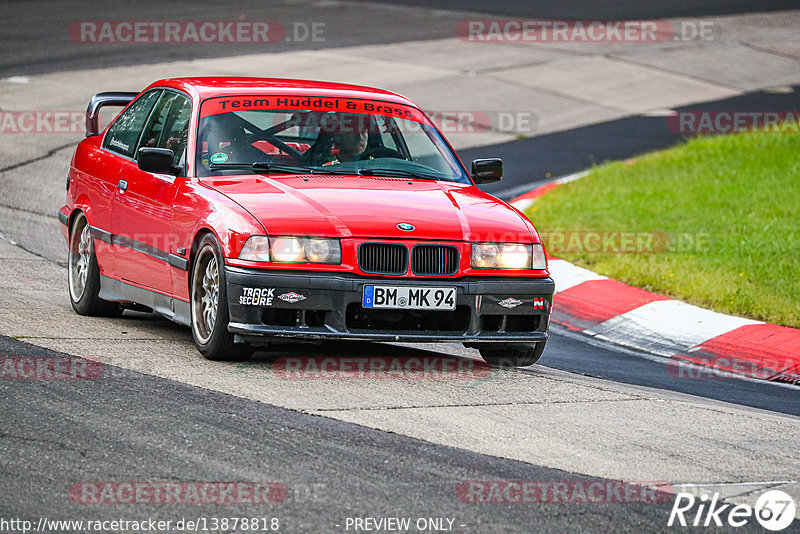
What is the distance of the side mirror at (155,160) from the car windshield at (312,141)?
0.18 meters

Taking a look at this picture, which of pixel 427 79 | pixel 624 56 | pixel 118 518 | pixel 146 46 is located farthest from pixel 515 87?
pixel 118 518

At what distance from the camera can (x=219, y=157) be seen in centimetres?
783

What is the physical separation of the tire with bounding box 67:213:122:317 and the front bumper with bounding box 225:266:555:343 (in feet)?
6.95

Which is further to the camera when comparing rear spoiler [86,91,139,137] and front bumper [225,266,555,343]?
rear spoiler [86,91,139,137]

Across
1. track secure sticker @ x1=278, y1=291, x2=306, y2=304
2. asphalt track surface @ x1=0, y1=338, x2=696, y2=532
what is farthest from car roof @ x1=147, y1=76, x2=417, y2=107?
asphalt track surface @ x1=0, y1=338, x2=696, y2=532

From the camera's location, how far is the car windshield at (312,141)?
7871 mm

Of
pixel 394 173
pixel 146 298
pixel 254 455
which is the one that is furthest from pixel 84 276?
pixel 254 455

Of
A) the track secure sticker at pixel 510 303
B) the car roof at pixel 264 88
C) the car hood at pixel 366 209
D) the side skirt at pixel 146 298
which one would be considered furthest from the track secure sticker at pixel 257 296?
the car roof at pixel 264 88

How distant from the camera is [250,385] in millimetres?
6578

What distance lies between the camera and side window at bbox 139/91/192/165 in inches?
320

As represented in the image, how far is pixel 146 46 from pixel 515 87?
284 inches

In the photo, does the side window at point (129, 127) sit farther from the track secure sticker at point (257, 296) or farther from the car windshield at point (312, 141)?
the track secure sticker at point (257, 296)

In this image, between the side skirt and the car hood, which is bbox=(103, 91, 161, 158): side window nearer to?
the side skirt

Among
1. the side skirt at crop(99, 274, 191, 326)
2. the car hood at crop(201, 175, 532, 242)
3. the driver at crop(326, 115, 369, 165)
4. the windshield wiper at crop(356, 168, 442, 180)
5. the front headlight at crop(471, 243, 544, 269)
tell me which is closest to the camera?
the car hood at crop(201, 175, 532, 242)
